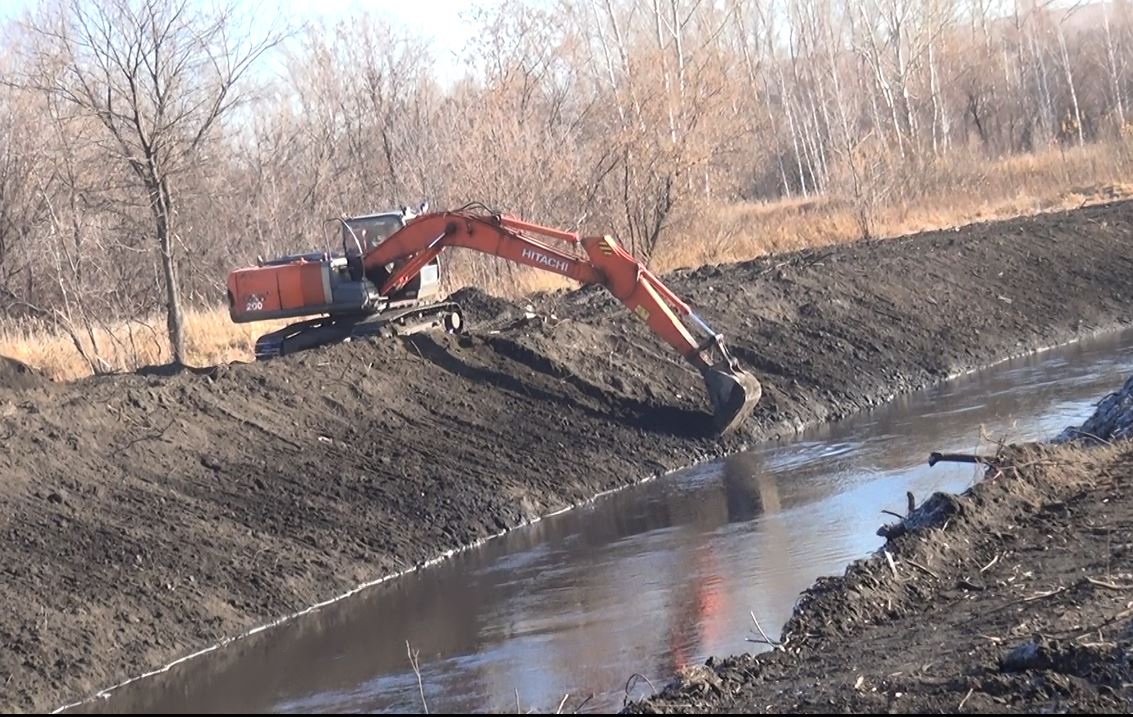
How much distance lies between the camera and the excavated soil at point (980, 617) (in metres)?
7.23

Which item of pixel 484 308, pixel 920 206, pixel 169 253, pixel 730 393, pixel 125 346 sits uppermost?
pixel 169 253

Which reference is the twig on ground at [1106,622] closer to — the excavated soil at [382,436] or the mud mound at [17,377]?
the excavated soil at [382,436]

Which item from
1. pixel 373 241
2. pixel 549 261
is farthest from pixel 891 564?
pixel 373 241

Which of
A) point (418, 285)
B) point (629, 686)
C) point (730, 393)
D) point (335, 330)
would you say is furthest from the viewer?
point (418, 285)

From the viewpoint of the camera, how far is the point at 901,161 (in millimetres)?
36031

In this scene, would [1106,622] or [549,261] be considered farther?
[549,261]

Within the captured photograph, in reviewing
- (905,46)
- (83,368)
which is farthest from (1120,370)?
(905,46)

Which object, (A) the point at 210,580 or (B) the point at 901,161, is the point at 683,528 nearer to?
(A) the point at 210,580

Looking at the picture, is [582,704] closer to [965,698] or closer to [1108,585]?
[965,698]

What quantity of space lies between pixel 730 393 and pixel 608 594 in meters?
5.87

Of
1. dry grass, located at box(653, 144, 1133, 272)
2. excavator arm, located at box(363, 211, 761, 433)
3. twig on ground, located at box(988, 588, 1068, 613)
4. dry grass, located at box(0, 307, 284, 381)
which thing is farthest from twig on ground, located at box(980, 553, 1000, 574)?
dry grass, located at box(653, 144, 1133, 272)

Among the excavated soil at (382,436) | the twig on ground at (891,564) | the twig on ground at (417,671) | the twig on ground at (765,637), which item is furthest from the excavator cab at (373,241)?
the twig on ground at (891,564)

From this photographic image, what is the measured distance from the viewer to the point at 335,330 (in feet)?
65.8

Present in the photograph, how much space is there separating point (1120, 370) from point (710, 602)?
11.2m
